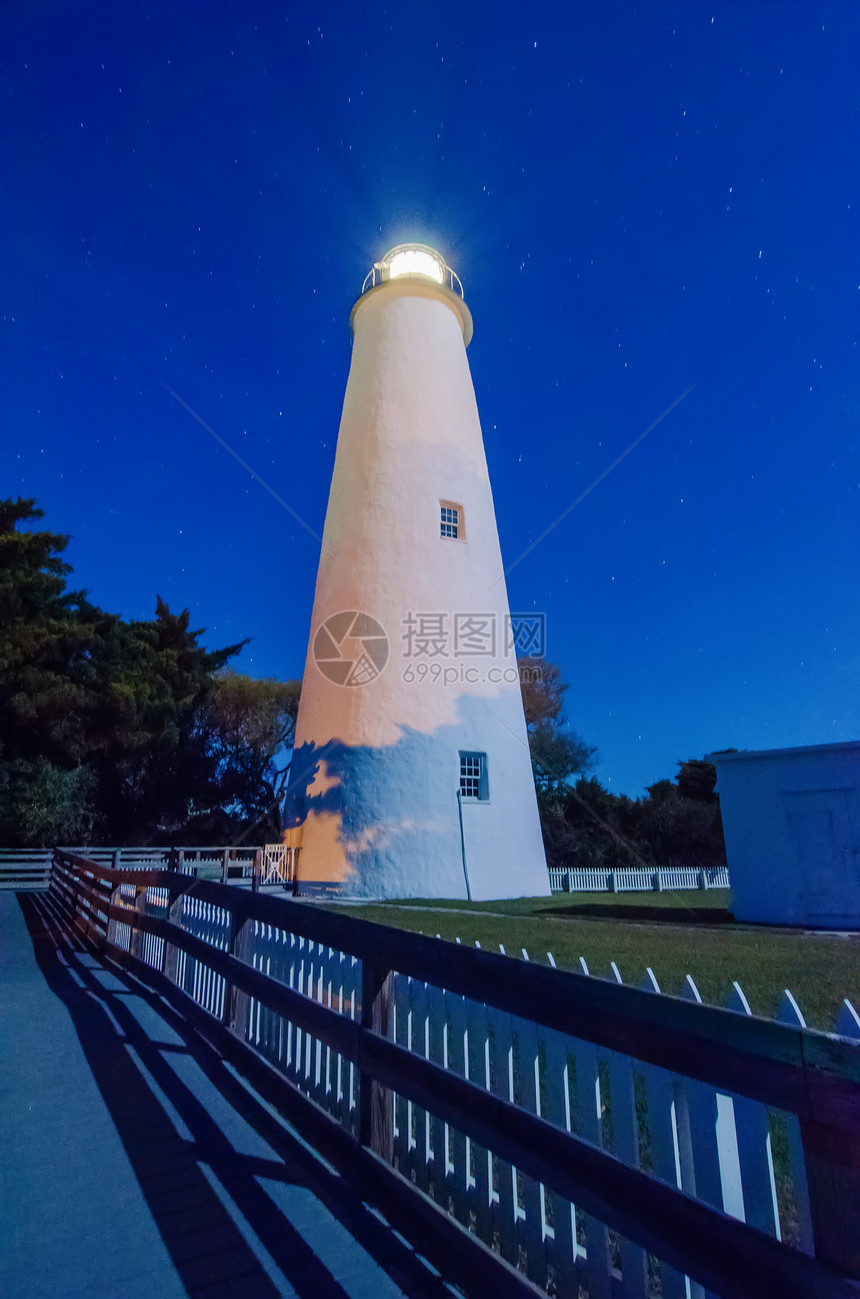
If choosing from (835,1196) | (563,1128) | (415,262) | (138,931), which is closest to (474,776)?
(138,931)

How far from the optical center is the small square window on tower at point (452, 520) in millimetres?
15242

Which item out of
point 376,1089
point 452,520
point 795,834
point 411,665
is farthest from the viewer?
point 452,520

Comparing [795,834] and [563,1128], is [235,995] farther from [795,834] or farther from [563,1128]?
[795,834]

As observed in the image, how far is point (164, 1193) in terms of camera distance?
8.95 ft

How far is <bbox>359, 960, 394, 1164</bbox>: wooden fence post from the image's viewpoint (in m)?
2.81

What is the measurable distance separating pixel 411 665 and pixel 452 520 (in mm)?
3690

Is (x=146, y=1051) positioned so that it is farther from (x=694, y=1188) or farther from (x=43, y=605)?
(x=43, y=605)

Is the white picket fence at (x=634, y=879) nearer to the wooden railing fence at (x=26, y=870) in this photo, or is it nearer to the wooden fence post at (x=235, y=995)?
the wooden railing fence at (x=26, y=870)

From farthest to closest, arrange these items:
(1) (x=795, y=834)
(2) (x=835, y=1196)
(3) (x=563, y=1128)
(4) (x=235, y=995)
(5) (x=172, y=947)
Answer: (1) (x=795, y=834), (5) (x=172, y=947), (4) (x=235, y=995), (3) (x=563, y=1128), (2) (x=835, y=1196)

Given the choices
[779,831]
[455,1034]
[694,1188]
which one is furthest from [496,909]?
[694,1188]

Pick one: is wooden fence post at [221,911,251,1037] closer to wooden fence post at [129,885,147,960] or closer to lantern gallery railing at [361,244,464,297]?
wooden fence post at [129,885,147,960]

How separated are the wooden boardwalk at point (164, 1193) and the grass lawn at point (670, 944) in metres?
2.26

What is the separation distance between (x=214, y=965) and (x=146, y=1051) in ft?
2.10

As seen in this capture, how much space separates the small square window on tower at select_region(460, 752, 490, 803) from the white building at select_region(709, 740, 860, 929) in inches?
175
